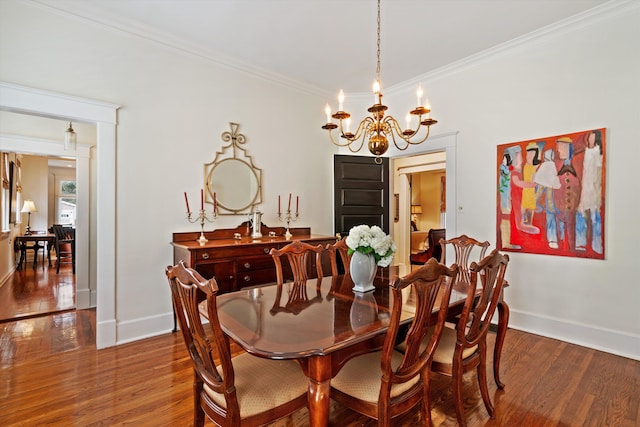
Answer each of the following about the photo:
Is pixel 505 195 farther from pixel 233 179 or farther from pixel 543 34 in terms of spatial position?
pixel 233 179

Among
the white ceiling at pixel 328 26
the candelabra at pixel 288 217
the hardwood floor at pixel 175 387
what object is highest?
the white ceiling at pixel 328 26

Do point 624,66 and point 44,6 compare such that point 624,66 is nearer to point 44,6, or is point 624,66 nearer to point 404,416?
point 404,416

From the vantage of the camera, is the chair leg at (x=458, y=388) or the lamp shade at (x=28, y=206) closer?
the chair leg at (x=458, y=388)

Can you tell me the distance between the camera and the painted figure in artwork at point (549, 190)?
318cm

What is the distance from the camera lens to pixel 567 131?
3104 mm

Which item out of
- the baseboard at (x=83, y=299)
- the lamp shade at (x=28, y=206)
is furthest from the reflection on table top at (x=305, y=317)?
the lamp shade at (x=28, y=206)

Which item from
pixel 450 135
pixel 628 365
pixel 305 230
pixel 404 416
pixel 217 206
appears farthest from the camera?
pixel 305 230

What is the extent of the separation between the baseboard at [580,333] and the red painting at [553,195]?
0.66m

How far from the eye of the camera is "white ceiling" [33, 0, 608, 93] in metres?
2.78

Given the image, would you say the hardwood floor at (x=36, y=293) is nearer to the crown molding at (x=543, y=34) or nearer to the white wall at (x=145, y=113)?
the white wall at (x=145, y=113)

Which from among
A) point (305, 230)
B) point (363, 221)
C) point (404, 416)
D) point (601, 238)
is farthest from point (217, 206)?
point (601, 238)

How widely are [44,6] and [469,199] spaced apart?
4496 mm

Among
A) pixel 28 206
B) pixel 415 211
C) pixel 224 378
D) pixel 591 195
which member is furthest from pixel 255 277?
pixel 28 206

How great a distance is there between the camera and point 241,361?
169 cm
